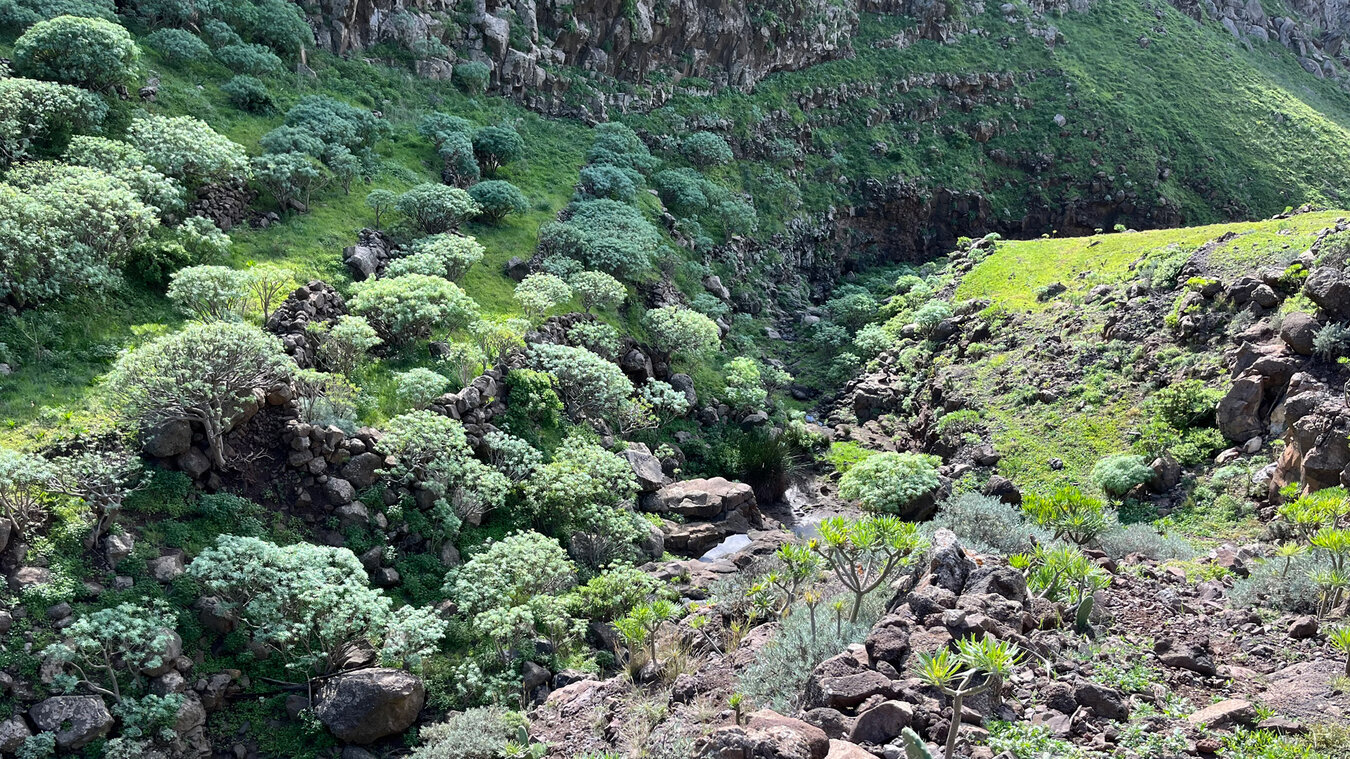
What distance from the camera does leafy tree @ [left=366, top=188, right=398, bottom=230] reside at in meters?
27.3

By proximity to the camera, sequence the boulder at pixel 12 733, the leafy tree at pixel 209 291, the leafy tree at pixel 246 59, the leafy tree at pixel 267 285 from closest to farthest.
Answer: the boulder at pixel 12 733 < the leafy tree at pixel 209 291 < the leafy tree at pixel 267 285 < the leafy tree at pixel 246 59

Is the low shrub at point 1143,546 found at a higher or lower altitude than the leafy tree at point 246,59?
lower

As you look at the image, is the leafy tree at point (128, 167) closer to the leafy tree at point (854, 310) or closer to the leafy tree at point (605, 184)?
the leafy tree at point (605, 184)

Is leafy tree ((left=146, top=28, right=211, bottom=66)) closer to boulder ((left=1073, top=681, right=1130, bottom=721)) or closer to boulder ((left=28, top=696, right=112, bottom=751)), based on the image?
boulder ((left=28, top=696, right=112, bottom=751))

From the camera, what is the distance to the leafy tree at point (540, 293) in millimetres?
25156

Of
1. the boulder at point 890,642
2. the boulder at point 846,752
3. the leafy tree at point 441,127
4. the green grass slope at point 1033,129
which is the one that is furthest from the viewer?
the green grass slope at point 1033,129

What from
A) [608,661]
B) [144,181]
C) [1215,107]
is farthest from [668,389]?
[1215,107]

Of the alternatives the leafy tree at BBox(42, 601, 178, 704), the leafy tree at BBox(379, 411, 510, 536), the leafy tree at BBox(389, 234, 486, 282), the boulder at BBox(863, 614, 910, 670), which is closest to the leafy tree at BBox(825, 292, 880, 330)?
the leafy tree at BBox(389, 234, 486, 282)

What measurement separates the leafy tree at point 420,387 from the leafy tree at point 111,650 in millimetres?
7125

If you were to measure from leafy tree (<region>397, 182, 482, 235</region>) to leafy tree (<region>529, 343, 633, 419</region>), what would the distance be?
6.76 meters

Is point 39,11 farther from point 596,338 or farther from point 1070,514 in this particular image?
point 1070,514

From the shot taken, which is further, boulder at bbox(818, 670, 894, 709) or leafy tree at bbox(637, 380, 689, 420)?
leafy tree at bbox(637, 380, 689, 420)

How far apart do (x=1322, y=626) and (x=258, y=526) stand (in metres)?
17.3

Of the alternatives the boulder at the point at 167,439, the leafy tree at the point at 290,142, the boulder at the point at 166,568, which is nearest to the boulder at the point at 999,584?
the boulder at the point at 166,568
